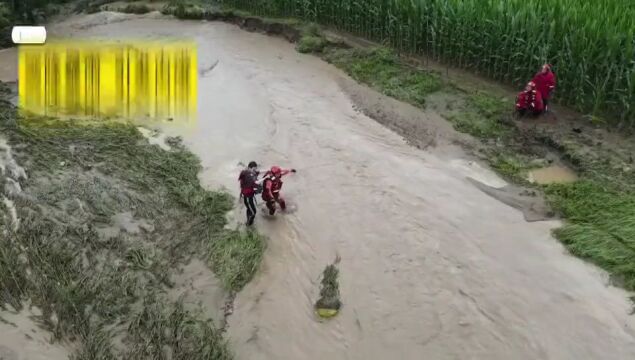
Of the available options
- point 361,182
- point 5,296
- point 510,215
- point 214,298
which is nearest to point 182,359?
point 214,298

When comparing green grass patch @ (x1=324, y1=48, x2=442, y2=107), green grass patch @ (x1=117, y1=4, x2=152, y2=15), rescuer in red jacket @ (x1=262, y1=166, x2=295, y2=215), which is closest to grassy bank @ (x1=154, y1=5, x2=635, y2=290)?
green grass patch @ (x1=324, y1=48, x2=442, y2=107)

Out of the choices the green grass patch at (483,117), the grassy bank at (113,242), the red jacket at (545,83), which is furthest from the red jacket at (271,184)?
the red jacket at (545,83)

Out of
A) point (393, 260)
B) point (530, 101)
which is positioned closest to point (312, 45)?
point (530, 101)

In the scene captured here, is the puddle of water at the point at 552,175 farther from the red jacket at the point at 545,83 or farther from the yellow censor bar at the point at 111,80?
the yellow censor bar at the point at 111,80

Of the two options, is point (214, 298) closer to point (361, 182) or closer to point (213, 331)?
point (213, 331)

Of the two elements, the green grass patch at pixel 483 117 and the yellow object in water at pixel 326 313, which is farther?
the green grass patch at pixel 483 117

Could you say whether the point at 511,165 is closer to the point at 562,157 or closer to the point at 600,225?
the point at 562,157
